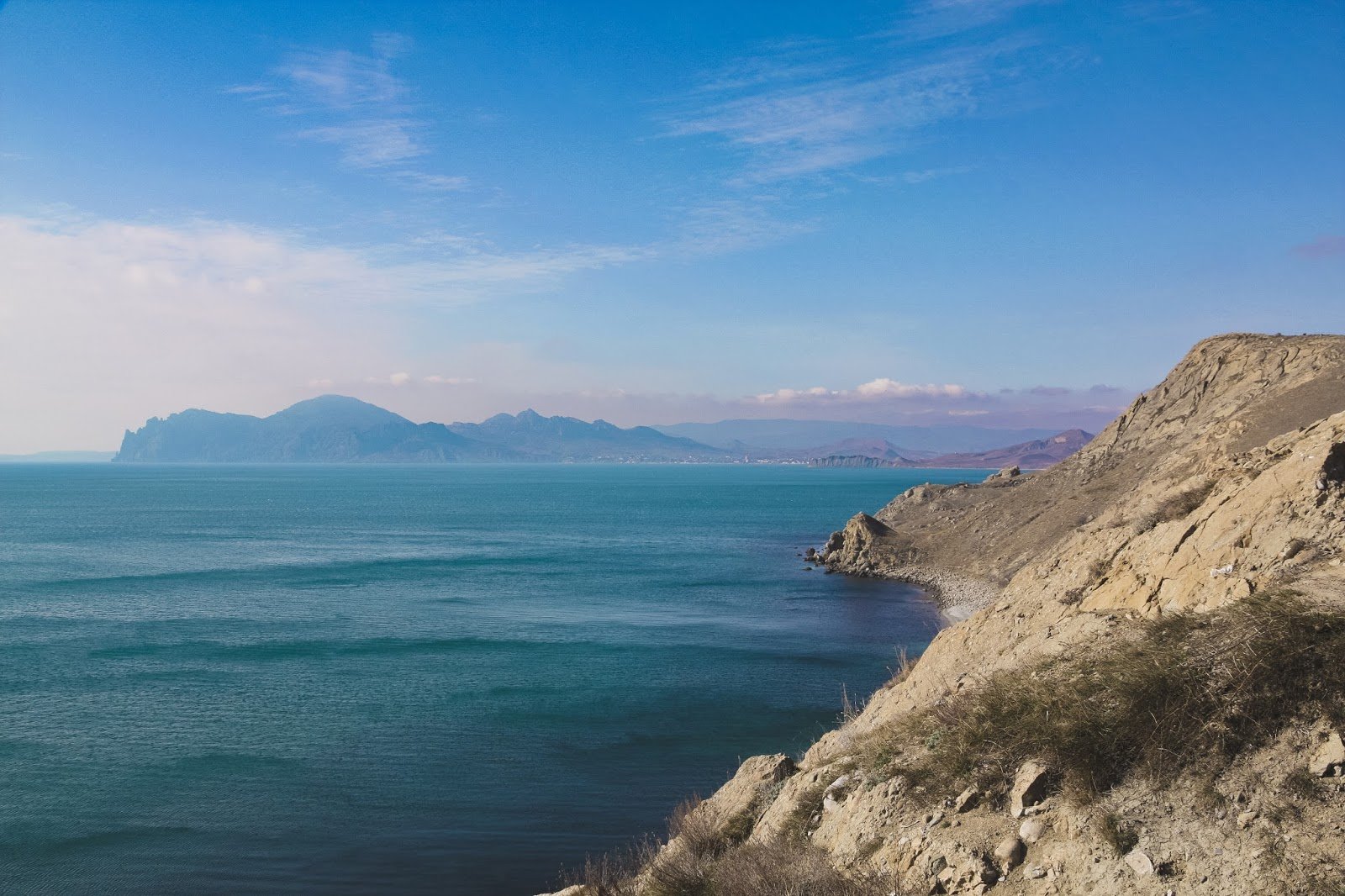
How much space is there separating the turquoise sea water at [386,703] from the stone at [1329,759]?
51.4 ft

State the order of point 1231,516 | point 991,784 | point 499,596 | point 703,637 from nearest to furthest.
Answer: point 991,784 → point 1231,516 → point 703,637 → point 499,596

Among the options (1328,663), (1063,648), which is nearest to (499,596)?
(1063,648)

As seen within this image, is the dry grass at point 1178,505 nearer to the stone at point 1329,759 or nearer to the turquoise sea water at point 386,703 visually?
the stone at point 1329,759

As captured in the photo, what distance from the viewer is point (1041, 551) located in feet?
182

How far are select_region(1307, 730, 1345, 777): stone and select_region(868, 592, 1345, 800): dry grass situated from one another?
325 mm

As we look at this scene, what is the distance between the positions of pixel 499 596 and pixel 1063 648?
50.3m

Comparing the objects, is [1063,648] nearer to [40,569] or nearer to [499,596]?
[499,596]

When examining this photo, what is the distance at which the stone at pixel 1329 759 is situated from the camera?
23.4ft

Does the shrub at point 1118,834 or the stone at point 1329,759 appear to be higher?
the stone at point 1329,759

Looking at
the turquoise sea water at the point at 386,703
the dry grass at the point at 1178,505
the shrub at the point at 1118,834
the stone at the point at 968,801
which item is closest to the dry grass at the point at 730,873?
the stone at the point at 968,801

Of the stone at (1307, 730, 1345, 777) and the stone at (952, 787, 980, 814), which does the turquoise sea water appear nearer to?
the stone at (952, 787, 980, 814)

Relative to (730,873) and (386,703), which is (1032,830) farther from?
(386,703)

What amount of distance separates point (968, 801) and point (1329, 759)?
3.05 meters

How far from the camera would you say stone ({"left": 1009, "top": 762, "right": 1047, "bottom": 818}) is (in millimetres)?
8227
